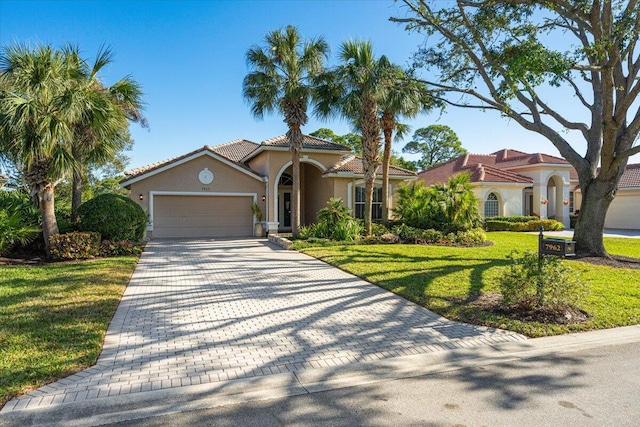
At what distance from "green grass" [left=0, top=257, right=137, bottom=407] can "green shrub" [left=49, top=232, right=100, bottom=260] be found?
4.41 ft

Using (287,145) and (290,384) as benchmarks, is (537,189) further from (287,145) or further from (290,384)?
(290,384)

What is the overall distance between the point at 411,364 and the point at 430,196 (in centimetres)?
1612

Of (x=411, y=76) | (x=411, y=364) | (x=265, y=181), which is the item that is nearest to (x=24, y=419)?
(x=411, y=364)

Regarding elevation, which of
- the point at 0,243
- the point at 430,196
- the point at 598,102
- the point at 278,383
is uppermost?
the point at 598,102

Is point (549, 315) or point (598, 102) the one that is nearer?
point (549, 315)

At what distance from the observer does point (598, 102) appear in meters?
12.6

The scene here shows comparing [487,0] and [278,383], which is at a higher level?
[487,0]

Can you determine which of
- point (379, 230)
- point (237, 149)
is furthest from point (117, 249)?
point (237, 149)

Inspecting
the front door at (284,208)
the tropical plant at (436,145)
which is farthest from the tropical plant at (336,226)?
the tropical plant at (436,145)

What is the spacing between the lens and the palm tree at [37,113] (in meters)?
11.1

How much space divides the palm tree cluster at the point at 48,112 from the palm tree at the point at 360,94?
339 inches

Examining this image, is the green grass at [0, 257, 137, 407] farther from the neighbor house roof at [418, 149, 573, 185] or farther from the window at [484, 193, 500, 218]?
the window at [484, 193, 500, 218]

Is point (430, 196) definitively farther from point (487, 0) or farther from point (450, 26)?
point (487, 0)

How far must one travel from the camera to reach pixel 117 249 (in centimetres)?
1400
